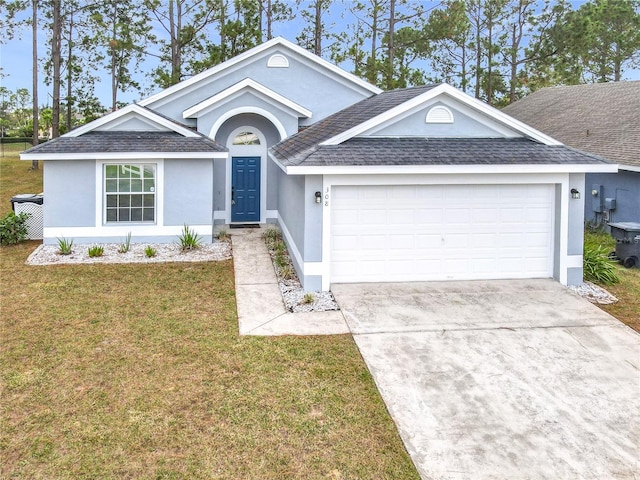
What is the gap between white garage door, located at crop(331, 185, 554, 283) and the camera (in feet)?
36.5

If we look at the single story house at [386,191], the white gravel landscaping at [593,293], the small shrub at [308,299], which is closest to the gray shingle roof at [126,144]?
the single story house at [386,191]

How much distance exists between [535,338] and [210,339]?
16.5 ft

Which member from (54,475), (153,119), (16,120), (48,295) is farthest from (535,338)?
(16,120)

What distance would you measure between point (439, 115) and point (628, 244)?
5.77 m

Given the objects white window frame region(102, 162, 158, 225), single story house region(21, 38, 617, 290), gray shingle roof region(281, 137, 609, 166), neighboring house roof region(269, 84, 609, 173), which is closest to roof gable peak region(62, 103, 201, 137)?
single story house region(21, 38, 617, 290)

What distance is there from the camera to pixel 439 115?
11695mm

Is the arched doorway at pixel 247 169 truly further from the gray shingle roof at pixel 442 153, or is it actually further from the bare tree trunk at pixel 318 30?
the bare tree trunk at pixel 318 30

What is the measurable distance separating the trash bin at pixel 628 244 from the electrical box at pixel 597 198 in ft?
16.4

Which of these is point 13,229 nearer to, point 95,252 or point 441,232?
point 95,252

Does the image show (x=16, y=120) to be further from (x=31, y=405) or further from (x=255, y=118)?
(x=31, y=405)

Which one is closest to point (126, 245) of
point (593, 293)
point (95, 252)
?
point (95, 252)

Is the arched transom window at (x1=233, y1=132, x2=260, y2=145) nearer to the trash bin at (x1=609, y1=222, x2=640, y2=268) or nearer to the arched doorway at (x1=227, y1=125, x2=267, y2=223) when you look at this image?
the arched doorway at (x1=227, y1=125, x2=267, y2=223)

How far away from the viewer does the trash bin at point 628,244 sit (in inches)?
515

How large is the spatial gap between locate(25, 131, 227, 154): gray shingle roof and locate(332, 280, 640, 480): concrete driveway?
5960 mm
